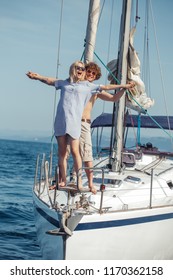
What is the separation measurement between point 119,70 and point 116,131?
4.12 ft

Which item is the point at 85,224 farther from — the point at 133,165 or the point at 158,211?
the point at 133,165

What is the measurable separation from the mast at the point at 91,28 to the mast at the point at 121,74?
1.83ft

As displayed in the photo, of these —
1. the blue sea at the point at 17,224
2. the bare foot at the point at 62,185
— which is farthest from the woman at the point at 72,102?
the blue sea at the point at 17,224

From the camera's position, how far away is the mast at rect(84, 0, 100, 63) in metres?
9.41

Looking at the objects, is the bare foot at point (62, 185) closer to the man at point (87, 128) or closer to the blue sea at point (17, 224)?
the man at point (87, 128)

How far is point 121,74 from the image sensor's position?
9.47 metres

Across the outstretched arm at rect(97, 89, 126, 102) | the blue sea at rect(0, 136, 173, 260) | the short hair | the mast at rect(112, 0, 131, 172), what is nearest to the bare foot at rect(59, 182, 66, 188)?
the outstretched arm at rect(97, 89, 126, 102)

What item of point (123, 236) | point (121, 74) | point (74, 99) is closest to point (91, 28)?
point (121, 74)

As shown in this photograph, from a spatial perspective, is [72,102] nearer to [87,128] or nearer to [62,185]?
[87,128]

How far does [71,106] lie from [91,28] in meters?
2.94
